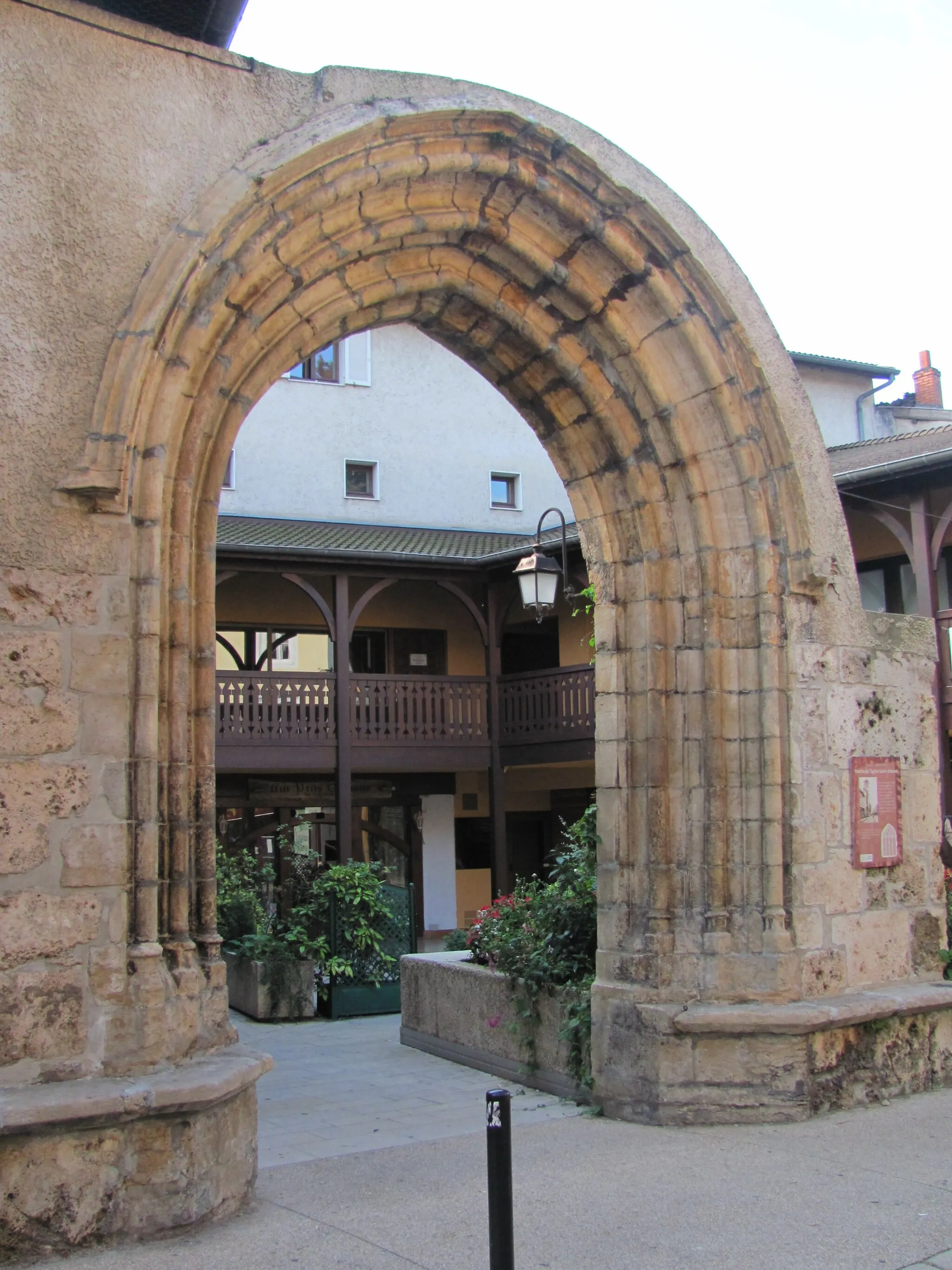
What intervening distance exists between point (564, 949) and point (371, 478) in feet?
45.7

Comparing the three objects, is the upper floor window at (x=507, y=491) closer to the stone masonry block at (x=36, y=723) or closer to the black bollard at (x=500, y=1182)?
the stone masonry block at (x=36, y=723)

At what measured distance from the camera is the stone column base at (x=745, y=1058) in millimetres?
5809

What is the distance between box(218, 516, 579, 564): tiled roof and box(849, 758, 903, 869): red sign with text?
7.73 metres

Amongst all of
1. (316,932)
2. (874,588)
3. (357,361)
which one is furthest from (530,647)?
(316,932)

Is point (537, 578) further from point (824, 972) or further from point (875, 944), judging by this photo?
point (824, 972)

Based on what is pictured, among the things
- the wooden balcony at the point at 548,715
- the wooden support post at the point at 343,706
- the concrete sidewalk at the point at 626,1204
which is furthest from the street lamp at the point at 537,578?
the wooden support post at the point at 343,706

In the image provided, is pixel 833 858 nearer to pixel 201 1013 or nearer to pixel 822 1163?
pixel 822 1163

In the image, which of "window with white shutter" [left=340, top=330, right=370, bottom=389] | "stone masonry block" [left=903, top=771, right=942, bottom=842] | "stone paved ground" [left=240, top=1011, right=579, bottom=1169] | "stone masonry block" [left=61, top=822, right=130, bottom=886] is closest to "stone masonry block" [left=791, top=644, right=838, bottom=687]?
"stone masonry block" [left=903, top=771, right=942, bottom=842]

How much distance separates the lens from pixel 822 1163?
16.9ft

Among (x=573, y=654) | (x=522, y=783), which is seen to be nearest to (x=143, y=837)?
(x=573, y=654)

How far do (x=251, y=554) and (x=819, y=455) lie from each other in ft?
30.7

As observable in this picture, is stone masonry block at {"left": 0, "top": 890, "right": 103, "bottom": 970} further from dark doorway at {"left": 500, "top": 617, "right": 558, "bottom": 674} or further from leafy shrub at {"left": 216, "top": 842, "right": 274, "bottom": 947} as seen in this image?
dark doorway at {"left": 500, "top": 617, "right": 558, "bottom": 674}

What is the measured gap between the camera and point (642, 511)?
6500 millimetres

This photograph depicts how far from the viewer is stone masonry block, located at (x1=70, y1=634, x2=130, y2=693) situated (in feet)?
14.7
